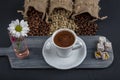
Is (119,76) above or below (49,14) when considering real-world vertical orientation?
below

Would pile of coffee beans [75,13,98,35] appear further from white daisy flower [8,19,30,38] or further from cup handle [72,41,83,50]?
white daisy flower [8,19,30,38]

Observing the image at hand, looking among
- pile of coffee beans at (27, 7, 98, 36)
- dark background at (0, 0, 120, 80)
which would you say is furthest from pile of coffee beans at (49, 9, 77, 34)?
dark background at (0, 0, 120, 80)

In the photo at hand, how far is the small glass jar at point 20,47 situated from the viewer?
867 mm

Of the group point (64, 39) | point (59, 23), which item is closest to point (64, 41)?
point (64, 39)

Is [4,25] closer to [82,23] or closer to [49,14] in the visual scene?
[49,14]

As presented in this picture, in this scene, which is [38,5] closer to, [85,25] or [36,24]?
[36,24]

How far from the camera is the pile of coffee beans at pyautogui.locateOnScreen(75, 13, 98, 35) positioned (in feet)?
3.22

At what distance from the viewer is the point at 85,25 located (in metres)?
0.99

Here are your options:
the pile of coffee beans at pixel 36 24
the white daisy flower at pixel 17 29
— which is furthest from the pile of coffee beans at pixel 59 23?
the white daisy flower at pixel 17 29

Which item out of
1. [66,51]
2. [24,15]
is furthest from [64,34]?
[24,15]

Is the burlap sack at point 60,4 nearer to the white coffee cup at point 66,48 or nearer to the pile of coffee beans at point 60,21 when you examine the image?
the pile of coffee beans at point 60,21

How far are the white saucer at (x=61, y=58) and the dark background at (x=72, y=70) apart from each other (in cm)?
2

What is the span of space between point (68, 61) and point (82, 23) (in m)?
0.16

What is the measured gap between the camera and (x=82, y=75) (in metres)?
0.91
